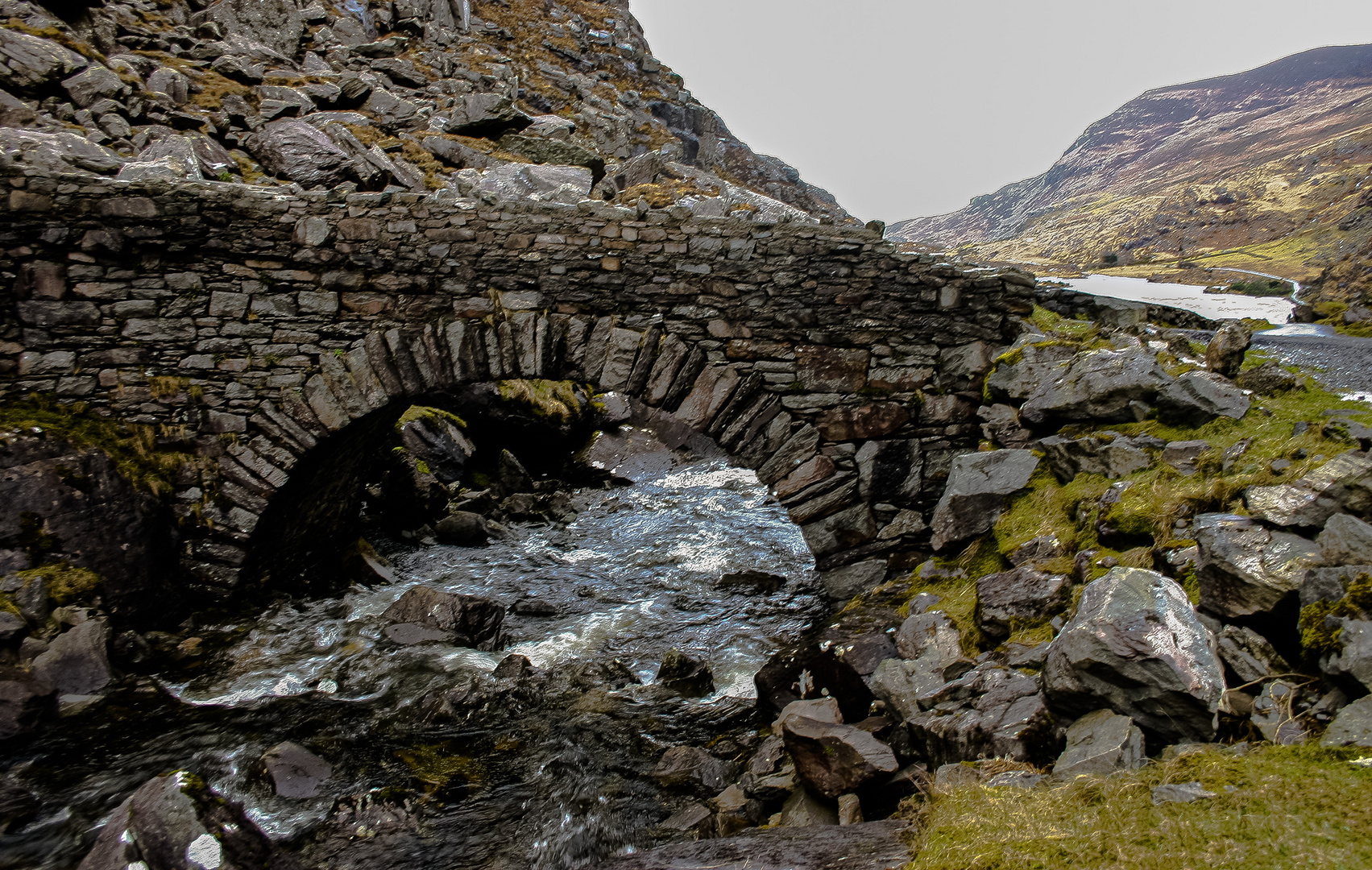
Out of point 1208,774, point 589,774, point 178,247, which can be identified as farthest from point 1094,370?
point 178,247

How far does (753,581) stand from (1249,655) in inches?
276

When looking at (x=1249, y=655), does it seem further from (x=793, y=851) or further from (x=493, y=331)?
(x=493, y=331)

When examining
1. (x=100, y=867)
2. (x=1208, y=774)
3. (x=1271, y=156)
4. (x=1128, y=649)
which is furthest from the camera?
(x=1271, y=156)

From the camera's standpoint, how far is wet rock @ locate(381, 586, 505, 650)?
7617 millimetres

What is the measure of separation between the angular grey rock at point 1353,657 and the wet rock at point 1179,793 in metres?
0.78

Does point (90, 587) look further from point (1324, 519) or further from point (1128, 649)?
point (1324, 519)

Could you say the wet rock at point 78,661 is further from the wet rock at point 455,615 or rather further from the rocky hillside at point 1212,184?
the rocky hillside at point 1212,184

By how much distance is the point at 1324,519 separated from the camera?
10.2ft

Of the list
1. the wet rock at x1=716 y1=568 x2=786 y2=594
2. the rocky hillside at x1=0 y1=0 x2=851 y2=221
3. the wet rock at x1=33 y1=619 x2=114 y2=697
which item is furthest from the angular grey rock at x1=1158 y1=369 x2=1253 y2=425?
the wet rock at x1=33 y1=619 x2=114 y2=697

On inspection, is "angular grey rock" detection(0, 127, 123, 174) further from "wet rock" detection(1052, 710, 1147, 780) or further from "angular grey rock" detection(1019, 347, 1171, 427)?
"angular grey rock" detection(1019, 347, 1171, 427)

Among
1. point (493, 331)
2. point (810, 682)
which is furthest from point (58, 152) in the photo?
point (810, 682)

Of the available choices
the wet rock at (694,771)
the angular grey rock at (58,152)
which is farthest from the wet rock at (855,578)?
the angular grey rock at (58,152)

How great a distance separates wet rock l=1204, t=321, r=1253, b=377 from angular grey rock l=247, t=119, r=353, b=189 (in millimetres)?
11960

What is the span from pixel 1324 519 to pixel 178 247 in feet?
30.6
